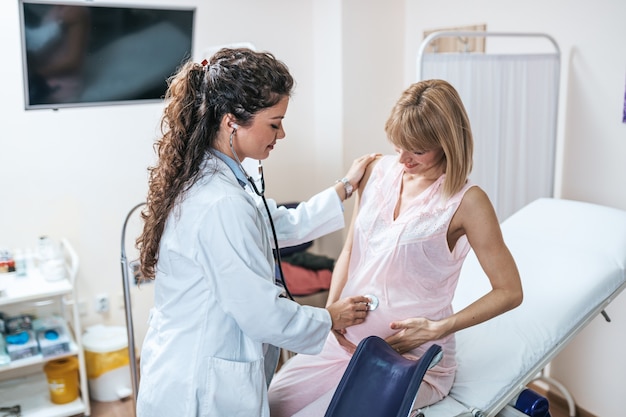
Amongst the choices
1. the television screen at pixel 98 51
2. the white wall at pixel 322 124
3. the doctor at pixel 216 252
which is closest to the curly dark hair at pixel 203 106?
the doctor at pixel 216 252

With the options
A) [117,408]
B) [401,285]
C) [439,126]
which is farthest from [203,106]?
[117,408]

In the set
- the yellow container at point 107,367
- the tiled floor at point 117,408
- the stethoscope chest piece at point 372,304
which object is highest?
the stethoscope chest piece at point 372,304

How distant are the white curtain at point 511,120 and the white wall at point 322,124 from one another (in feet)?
0.34

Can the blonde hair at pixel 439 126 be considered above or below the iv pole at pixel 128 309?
above

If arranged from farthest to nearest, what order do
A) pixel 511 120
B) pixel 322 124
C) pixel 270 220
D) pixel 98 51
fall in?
pixel 322 124 → pixel 98 51 → pixel 511 120 → pixel 270 220

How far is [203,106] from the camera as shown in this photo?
4.41 feet

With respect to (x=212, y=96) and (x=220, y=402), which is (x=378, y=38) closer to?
(x=212, y=96)

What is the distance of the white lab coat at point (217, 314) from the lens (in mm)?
1290

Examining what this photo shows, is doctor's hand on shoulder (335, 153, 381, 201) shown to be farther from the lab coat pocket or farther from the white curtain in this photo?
the lab coat pocket

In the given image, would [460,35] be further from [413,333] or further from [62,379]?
[62,379]

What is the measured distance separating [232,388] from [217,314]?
0.17 meters

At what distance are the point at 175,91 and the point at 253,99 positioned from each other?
0.61 ft

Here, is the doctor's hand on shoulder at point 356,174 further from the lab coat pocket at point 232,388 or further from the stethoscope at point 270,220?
the lab coat pocket at point 232,388

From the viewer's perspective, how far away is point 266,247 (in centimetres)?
144
